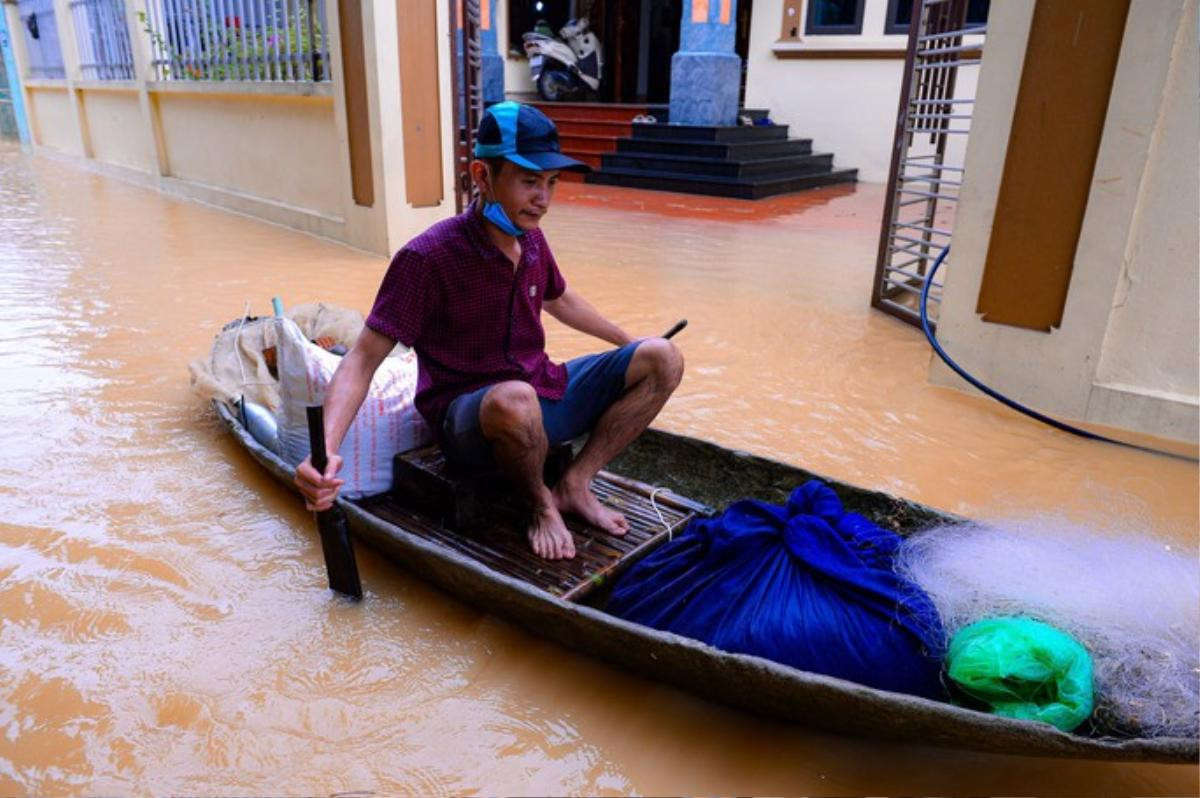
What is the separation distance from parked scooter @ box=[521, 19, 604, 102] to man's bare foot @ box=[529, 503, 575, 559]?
13.3 meters

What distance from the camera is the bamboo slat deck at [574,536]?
2363 millimetres

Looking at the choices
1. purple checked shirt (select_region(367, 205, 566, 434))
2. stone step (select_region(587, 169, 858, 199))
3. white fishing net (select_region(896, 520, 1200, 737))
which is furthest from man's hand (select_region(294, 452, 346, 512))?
stone step (select_region(587, 169, 858, 199))

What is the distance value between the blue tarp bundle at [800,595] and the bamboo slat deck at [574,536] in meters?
0.14

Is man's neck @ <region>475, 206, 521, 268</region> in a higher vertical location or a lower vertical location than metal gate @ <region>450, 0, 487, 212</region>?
lower

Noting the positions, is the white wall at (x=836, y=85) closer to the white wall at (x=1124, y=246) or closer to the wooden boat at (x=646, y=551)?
the white wall at (x=1124, y=246)

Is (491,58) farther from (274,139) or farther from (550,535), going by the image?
(550,535)

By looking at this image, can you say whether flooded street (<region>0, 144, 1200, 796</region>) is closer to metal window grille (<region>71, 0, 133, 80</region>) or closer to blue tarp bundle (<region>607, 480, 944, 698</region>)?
blue tarp bundle (<region>607, 480, 944, 698</region>)

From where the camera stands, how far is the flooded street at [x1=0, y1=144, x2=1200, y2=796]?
1875mm

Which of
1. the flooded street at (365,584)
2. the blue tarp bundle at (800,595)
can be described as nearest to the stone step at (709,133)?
the flooded street at (365,584)

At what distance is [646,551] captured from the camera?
2.51 m

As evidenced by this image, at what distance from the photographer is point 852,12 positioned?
12523mm

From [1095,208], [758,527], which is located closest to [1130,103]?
[1095,208]

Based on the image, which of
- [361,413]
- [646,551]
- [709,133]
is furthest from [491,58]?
[646,551]

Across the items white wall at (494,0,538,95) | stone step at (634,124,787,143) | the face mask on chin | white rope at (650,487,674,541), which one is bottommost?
white rope at (650,487,674,541)
